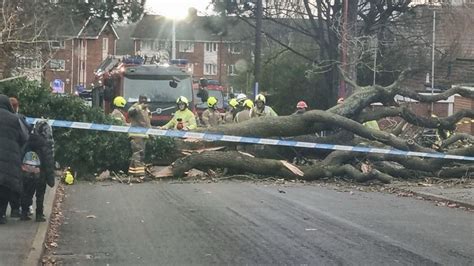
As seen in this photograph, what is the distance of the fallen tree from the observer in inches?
587

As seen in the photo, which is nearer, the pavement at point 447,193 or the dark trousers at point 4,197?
the dark trousers at point 4,197

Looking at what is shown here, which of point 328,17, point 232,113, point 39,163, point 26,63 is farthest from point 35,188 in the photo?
point 328,17

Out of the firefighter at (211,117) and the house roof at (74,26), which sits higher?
the house roof at (74,26)

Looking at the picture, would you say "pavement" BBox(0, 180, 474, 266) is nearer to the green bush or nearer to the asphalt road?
the asphalt road

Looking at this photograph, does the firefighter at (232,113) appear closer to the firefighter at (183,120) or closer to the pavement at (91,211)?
the firefighter at (183,120)

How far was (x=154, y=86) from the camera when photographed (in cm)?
2036

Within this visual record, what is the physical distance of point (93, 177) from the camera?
1466 cm

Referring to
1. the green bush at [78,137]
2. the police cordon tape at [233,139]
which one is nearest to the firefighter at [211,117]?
the police cordon tape at [233,139]

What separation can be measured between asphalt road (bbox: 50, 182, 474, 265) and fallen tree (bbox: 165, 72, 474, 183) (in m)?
1.14

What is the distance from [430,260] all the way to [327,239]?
1.40 meters

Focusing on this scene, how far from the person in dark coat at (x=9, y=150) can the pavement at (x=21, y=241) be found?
348 millimetres

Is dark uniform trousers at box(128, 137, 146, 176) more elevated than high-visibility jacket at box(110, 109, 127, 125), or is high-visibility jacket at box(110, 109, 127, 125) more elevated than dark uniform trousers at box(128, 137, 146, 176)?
high-visibility jacket at box(110, 109, 127, 125)

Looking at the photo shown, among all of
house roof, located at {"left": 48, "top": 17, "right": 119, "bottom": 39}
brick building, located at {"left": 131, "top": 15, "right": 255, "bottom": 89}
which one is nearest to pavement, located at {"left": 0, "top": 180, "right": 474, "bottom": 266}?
brick building, located at {"left": 131, "top": 15, "right": 255, "bottom": 89}

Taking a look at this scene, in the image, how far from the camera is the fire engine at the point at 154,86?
20.2m
